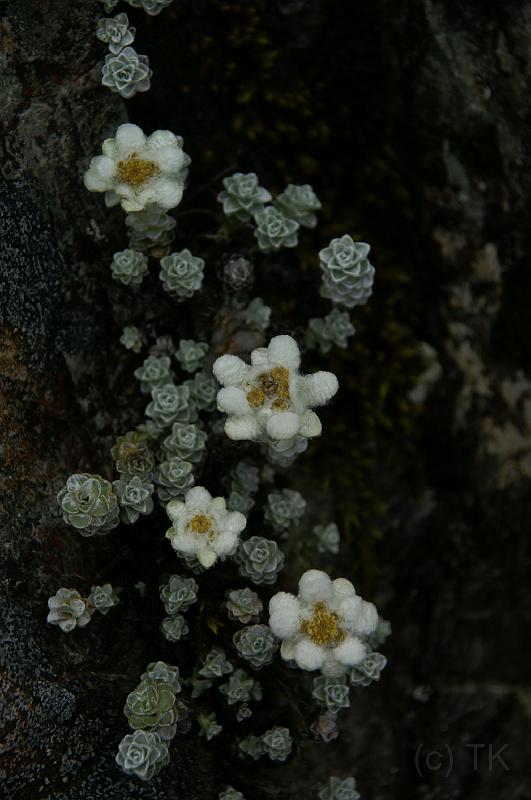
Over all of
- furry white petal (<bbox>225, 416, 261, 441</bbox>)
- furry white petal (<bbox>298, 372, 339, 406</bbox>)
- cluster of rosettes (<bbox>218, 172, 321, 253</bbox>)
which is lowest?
furry white petal (<bbox>225, 416, 261, 441</bbox>)

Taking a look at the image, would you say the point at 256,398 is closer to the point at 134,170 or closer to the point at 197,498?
the point at 197,498

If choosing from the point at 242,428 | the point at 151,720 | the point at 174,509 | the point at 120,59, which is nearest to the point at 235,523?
the point at 174,509

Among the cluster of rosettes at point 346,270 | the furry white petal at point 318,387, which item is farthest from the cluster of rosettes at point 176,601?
the cluster of rosettes at point 346,270

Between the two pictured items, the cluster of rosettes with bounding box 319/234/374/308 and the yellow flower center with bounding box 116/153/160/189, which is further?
the cluster of rosettes with bounding box 319/234/374/308

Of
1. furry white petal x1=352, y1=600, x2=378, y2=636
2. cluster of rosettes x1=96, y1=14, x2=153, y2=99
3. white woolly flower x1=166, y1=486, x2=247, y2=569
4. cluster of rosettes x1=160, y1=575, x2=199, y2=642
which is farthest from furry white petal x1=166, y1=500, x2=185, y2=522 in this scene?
cluster of rosettes x1=96, y1=14, x2=153, y2=99

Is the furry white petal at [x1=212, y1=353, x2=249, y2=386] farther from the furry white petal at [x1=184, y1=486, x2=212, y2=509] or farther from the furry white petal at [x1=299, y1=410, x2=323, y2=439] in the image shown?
the furry white petal at [x1=184, y1=486, x2=212, y2=509]
